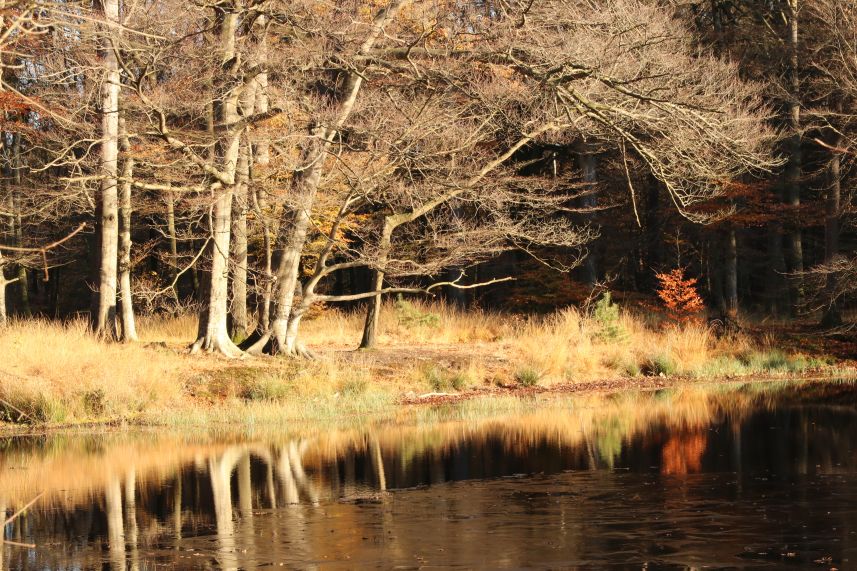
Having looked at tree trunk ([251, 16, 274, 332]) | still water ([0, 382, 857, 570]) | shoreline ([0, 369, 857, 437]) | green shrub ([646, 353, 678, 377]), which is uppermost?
tree trunk ([251, 16, 274, 332])

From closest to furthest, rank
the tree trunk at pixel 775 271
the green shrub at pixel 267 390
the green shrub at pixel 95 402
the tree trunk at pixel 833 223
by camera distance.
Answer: the green shrub at pixel 95 402
the green shrub at pixel 267 390
the tree trunk at pixel 833 223
the tree trunk at pixel 775 271

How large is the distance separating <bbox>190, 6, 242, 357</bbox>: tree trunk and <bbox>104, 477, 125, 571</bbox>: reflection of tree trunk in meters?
8.03

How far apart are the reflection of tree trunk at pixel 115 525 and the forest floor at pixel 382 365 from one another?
2272 millimetres

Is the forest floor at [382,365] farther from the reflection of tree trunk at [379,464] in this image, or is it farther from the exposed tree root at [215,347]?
the reflection of tree trunk at [379,464]

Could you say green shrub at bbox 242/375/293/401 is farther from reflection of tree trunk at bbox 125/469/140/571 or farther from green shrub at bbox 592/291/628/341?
green shrub at bbox 592/291/628/341

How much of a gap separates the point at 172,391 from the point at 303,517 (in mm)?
8795

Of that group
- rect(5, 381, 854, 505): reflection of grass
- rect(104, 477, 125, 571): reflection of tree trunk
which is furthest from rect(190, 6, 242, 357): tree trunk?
rect(104, 477, 125, 571): reflection of tree trunk

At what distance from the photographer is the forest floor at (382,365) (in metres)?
18.4

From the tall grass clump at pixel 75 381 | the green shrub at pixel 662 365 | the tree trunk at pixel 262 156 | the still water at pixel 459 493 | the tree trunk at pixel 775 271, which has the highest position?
the tree trunk at pixel 262 156

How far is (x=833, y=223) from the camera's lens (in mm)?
29891

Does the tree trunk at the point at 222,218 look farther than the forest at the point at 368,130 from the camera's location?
Yes

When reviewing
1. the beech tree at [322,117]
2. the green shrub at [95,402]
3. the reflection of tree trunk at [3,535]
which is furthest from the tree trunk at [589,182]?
the reflection of tree trunk at [3,535]

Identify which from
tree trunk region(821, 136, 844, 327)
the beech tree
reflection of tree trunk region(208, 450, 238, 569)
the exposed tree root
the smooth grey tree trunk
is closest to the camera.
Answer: reflection of tree trunk region(208, 450, 238, 569)

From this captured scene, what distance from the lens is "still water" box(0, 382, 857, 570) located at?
29.7ft
